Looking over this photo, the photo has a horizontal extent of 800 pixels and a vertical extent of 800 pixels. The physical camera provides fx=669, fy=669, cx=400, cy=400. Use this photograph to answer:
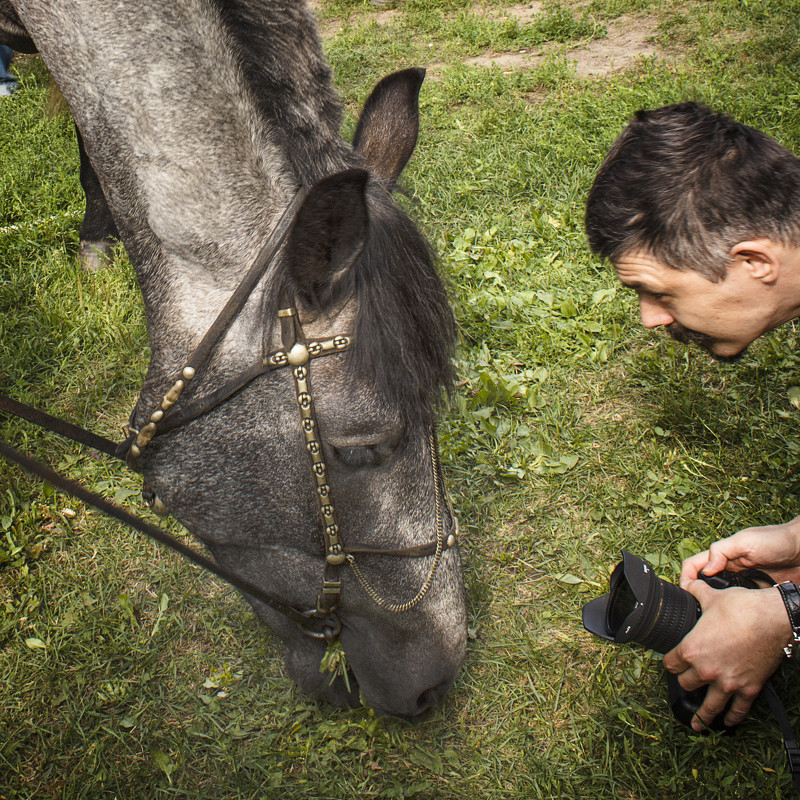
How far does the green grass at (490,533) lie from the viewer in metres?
2.40

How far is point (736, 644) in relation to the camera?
1.92m

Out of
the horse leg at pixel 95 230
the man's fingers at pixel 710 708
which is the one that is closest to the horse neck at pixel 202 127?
the man's fingers at pixel 710 708

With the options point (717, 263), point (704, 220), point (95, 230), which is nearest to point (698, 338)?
point (717, 263)

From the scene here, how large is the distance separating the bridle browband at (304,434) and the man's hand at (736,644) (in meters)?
0.78

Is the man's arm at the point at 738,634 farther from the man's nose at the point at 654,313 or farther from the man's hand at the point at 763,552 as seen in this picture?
the man's nose at the point at 654,313

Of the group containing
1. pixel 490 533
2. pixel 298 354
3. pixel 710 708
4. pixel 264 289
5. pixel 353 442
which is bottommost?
pixel 490 533

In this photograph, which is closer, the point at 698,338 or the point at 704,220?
the point at 704,220

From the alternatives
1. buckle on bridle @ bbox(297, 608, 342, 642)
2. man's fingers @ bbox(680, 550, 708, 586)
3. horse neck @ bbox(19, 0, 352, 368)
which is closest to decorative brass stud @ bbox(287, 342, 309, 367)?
horse neck @ bbox(19, 0, 352, 368)

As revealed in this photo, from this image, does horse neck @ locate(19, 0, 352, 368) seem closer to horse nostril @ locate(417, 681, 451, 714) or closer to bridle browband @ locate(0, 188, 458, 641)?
bridle browband @ locate(0, 188, 458, 641)

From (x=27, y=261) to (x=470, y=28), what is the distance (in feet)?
17.4

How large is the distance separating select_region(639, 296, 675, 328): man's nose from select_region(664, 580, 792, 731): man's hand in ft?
2.95

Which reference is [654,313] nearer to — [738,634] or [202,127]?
[738,634]

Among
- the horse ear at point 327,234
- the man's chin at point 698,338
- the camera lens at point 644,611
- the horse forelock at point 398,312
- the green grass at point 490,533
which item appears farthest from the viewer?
the green grass at point 490,533

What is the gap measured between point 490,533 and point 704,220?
166cm
